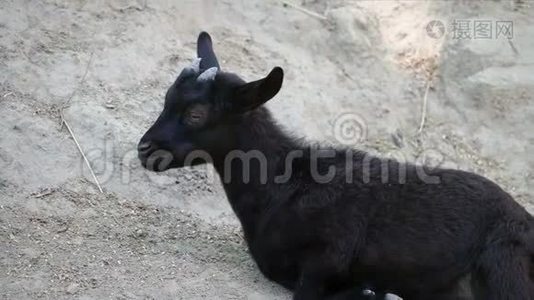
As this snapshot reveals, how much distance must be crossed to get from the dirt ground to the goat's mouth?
2.91ft

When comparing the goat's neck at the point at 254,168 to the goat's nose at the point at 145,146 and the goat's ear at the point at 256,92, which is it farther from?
the goat's nose at the point at 145,146

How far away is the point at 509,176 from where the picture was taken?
11.1 m

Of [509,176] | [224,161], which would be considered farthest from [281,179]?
[509,176]

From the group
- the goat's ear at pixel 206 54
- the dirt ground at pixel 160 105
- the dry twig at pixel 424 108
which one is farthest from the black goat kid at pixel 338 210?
the dry twig at pixel 424 108

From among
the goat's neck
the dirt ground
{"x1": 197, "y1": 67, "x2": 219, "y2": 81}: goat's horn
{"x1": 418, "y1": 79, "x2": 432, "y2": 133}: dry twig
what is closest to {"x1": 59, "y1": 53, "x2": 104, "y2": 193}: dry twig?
the dirt ground

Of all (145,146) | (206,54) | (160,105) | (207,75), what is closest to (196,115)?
(207,75)

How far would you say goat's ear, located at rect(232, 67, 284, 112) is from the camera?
7746 mm

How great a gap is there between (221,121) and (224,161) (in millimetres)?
377

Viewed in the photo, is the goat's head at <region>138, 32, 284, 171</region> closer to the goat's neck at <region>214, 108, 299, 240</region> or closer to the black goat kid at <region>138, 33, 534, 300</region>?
the black goat kid at <region>138, 33, 534, 300</region>

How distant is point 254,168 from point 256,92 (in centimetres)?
72

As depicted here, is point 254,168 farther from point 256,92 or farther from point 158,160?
point 158,160

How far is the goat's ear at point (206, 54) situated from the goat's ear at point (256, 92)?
0.63m

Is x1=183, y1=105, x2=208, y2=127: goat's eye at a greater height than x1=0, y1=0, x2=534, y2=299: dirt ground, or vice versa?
x1=183, y1=105, x2=208, y2=127: goat's eye

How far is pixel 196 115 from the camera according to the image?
26.4 ft
